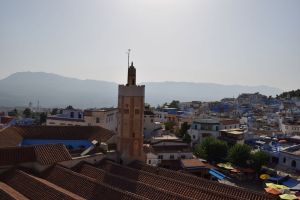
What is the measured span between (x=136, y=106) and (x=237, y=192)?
389 inches

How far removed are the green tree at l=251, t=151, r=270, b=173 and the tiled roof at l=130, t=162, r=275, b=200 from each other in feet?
61.6

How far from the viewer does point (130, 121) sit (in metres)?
25.3

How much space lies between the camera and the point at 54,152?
23.0 metres

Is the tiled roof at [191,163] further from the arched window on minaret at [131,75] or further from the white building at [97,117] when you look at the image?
the white building at [97,117]

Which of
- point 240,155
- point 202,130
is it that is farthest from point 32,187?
point 202,130

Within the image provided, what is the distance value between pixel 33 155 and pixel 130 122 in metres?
6.82

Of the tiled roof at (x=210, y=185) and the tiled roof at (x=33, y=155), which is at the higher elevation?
the tiled roof at (x=33, y=155)

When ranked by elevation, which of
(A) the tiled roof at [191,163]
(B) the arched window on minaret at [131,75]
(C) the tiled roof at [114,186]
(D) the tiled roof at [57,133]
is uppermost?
(B) the arched window on minaret at [131,75]

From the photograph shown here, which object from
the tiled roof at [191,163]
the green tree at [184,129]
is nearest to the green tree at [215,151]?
the tiled roof at [191,163]

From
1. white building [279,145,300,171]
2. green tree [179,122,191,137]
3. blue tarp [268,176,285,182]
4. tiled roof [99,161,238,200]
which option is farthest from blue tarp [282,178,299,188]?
green tree [179,122,191,137]

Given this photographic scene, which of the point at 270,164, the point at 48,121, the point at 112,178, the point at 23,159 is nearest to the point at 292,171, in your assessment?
the point at 270,164

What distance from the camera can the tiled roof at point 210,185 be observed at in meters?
17.5

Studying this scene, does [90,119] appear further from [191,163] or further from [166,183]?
[166,183]

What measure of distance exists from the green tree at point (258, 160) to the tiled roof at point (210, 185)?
18.8 m
